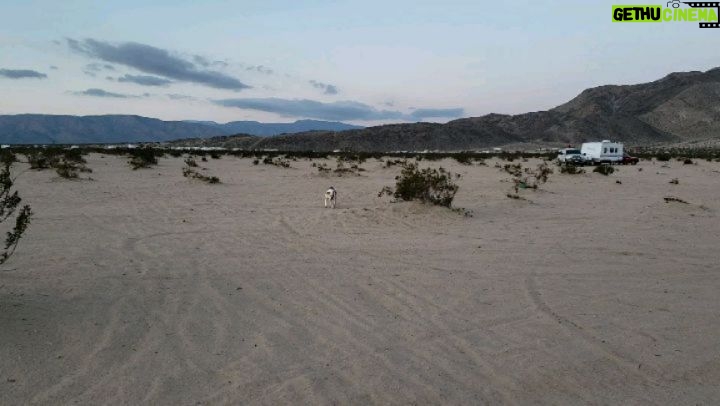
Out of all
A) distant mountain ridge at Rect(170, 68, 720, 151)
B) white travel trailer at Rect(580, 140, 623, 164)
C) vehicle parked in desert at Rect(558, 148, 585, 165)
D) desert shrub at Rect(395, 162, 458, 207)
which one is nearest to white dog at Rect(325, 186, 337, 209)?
desert shrub at Rect(395, 162, 458, 207)

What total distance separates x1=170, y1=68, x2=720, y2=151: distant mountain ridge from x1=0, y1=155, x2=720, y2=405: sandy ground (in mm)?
76145

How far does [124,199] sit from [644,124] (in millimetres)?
119579

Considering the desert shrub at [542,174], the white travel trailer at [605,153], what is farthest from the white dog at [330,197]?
the white travel trailer at [605,153]

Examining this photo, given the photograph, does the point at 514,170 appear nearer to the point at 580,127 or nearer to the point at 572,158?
the point at 572,158

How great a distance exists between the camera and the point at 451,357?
4.64 meters

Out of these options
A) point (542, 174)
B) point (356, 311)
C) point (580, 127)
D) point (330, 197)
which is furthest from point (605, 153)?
point (580, 127)

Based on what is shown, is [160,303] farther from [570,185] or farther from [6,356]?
[570,185]

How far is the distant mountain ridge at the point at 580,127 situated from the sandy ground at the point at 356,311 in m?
76.1

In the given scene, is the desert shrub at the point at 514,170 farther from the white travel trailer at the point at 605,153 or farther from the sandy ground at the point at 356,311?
the sandy ground at the point at 356,311

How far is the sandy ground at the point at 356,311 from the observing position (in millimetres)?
4113

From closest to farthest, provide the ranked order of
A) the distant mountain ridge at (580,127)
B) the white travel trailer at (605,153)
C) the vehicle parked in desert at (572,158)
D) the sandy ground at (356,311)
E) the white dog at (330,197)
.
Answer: the sandy ground at (356,311) < the white dog at (330,197) < the vehicle parked in desert at (572,158) < the white travel trailer at (605,153) < the distant mountain ridge at (580,127)

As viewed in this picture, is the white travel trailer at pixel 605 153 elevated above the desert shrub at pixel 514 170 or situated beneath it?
elevated above

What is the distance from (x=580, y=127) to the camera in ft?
355

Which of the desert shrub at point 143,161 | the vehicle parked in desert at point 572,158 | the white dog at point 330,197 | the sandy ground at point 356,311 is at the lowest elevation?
the sandy ground at point 356,311
